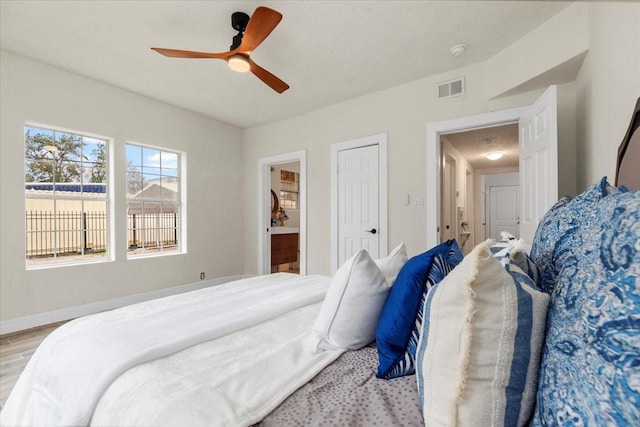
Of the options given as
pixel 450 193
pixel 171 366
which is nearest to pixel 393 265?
pixel 171 366

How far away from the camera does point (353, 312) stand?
114 centimetres

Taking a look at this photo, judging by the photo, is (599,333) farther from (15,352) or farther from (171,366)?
(15,352)

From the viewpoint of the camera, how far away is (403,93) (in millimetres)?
3566

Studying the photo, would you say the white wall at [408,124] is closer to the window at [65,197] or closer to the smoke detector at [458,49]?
the smoke detector at [458,49]

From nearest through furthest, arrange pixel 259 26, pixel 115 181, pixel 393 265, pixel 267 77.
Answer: pixel 393 265, pixel 259 26, pixel 267 77, pixel 115 181

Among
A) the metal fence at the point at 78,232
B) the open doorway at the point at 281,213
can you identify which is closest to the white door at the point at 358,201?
the open doorway at the point at 281,213

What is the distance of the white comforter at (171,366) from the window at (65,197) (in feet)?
8.52

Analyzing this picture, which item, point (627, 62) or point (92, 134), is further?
point (92, 134)

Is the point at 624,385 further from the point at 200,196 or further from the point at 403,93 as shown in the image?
the point at 200,196

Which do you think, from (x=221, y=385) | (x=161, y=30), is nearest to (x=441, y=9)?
(x=161, y=30)

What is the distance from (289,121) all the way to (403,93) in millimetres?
1833

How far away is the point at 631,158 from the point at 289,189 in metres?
6.01

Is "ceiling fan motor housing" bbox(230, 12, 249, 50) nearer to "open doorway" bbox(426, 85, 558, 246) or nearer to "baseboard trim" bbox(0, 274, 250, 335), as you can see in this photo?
"open doorway" bbox(426, 85, 558, 246)

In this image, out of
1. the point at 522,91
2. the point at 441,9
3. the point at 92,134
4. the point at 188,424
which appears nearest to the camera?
the point at 188,424
